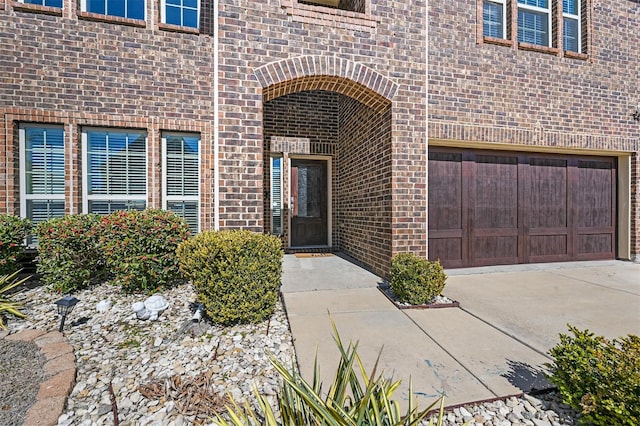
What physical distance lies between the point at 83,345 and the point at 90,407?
3.46ft

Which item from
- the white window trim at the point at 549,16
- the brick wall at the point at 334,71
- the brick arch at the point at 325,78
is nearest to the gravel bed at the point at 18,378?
the brick wall at the point at 334,71

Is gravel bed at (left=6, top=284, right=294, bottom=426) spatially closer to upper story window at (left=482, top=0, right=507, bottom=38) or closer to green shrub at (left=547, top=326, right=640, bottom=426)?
green shrub at (left=547, top=326, right=640, bottom=426)

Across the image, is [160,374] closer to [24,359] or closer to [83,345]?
[83,345]

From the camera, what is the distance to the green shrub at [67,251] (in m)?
3.91

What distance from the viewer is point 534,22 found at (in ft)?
18.7

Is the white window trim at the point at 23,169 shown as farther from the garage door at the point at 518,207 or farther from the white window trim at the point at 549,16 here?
the white window trim at the point at 549,16

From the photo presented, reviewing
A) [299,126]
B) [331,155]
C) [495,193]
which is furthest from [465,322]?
[299,126]

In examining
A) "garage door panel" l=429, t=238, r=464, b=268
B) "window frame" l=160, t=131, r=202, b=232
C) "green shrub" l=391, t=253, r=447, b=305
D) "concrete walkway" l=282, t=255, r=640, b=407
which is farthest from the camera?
"garage door panel" l=429, t=238, r=464, b=268

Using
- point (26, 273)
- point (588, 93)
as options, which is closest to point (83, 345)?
point (26, 273)

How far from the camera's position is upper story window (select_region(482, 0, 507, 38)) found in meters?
5.43

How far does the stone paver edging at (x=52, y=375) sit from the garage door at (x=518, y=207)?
5.19 m

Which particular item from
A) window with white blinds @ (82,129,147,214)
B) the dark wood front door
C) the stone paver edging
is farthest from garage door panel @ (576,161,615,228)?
window with white blinds @ (82,129,147,214)

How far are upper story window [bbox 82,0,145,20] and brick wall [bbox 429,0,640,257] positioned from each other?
5.27 m

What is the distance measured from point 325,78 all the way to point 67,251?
4.47m
